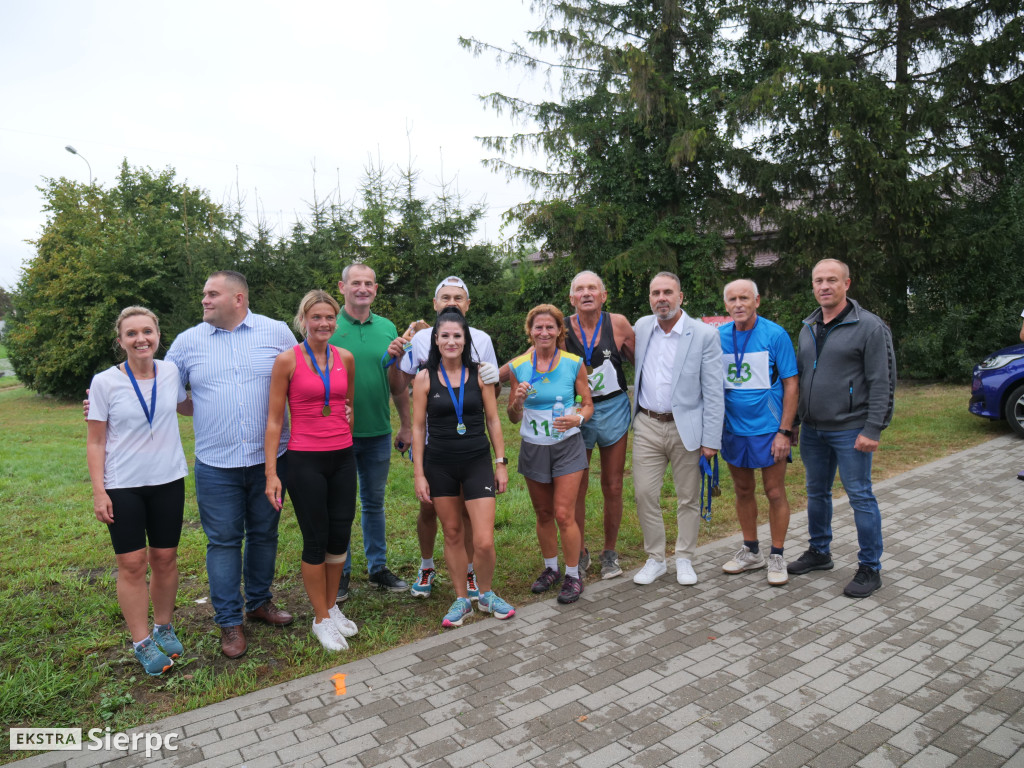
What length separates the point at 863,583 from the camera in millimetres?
4520

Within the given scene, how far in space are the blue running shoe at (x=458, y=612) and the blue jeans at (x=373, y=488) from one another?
34.1 inches

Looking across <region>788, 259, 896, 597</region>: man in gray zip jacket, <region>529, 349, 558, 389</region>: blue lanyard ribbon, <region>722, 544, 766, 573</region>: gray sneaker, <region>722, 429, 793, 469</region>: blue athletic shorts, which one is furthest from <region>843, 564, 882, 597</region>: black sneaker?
<region>529, 349, 558, 389</region>: blue lanyard ribbon

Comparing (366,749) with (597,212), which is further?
(597,212)

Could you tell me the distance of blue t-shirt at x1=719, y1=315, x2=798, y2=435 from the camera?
4727mm

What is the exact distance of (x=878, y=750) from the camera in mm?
2887

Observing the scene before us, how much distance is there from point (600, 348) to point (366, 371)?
65.7 inches

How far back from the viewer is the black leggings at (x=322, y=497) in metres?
3.94

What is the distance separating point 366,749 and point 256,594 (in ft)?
5.58

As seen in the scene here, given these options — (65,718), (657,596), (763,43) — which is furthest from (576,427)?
(763,43)

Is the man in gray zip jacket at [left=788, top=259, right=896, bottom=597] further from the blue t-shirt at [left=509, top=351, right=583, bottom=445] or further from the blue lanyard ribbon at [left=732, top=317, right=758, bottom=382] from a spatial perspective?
the blue t-shirt at [left=509, top=351, right=583, bottom=445]

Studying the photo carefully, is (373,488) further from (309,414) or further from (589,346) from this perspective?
(589,346)

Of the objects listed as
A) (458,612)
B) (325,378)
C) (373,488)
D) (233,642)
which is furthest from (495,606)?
(325,378)

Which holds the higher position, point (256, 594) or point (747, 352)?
point (747, 352)

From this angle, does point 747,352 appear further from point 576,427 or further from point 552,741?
point 552,741
